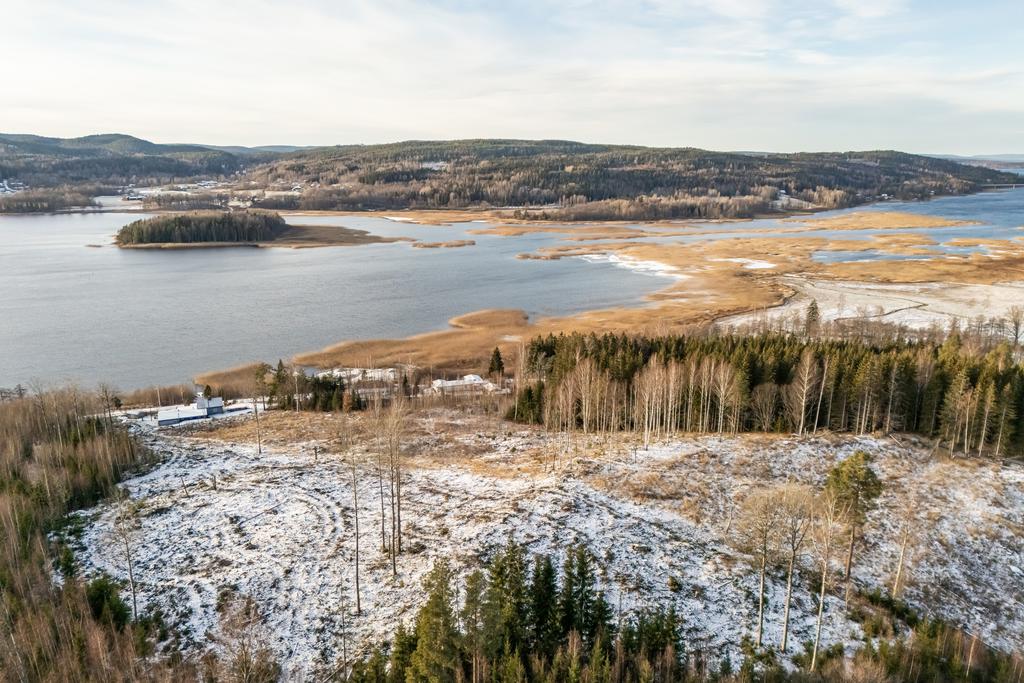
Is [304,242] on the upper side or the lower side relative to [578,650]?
upper

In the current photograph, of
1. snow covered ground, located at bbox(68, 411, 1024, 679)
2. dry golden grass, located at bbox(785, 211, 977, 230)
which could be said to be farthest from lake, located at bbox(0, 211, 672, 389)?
dry golden grass, located at bbox(785, 211, 977, 230)

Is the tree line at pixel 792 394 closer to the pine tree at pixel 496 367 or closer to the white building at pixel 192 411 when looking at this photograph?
the pine tree at pixel 496 367

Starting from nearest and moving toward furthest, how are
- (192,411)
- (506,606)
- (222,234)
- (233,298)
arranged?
(506,606) → (192,411) → (233,298) → (222,234)

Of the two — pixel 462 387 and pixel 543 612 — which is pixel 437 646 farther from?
pixel 462 387

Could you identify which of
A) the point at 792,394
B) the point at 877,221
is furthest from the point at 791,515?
the point at 877,221

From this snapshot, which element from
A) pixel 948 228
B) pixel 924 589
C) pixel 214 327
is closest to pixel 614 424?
pixel 924 589

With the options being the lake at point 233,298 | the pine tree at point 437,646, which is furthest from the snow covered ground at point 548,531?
the lake at point 233,298
